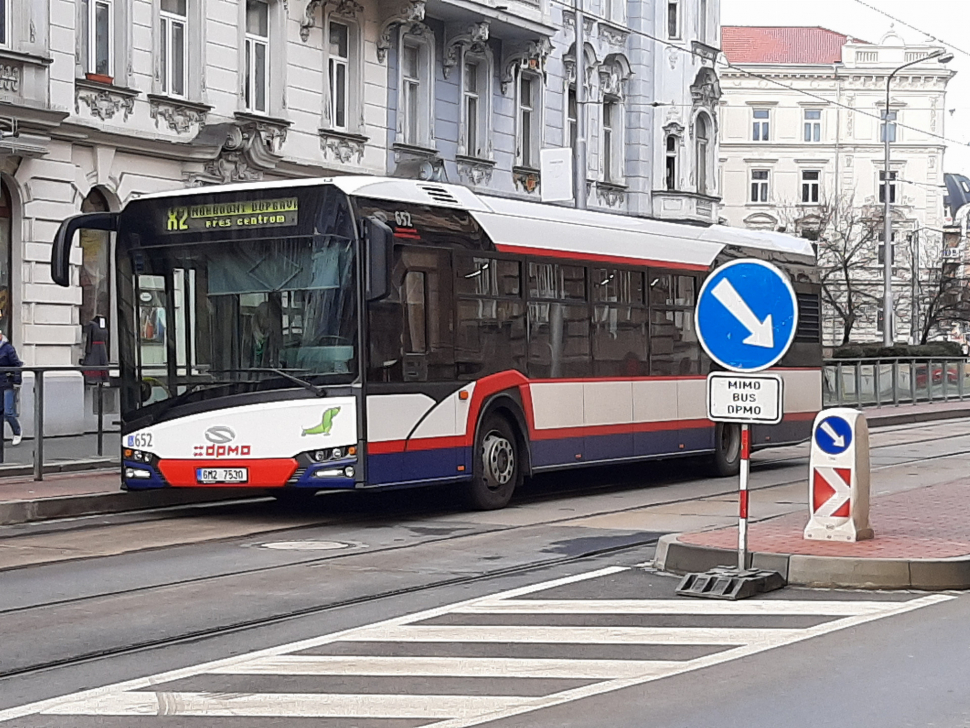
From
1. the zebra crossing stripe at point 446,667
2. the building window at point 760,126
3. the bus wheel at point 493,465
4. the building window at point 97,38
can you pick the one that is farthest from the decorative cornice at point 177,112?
the building window at point 760,126

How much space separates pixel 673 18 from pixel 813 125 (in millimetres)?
47529

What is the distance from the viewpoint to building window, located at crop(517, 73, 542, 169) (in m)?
35.6

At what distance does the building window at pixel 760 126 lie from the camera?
86375 mm

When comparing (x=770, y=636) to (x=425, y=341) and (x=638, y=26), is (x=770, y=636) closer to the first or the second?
(x=425, y=341)

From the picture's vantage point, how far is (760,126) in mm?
86438

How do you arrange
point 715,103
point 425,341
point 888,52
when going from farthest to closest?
point 888,52, point 715,103, point 425,341

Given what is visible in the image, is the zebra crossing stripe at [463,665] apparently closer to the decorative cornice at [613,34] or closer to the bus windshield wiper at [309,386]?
the bus windshield wiper at [309,386]

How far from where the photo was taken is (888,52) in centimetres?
8406

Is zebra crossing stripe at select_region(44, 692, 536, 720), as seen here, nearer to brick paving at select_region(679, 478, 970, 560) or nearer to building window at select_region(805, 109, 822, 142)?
brick paving at select_region(679, 478, 970, 560)

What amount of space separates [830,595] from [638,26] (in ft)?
102

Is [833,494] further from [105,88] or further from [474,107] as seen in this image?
[474,107]

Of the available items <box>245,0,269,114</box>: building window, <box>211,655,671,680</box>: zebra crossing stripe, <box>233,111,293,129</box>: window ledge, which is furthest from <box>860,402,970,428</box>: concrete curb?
<box>211,655,671,680</box>: zebra crossing stripe

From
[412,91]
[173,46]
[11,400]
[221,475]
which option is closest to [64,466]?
[11,400]

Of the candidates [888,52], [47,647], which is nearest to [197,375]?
[47,647]
